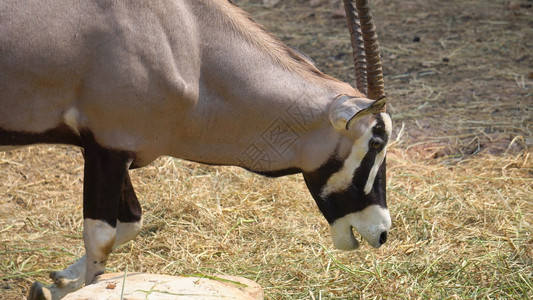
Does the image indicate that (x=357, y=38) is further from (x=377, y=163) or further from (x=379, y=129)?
(x=377, y=163)

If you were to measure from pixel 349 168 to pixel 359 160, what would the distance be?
0.24 ft

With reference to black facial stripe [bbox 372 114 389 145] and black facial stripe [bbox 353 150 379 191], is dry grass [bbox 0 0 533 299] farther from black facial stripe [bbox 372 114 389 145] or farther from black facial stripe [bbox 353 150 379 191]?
black facial stripe [bbox 372 114 389 145]

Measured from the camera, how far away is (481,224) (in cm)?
521

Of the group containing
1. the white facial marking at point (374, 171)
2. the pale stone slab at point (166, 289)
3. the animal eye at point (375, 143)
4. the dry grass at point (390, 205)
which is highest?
the animal eye at point (375, 143)

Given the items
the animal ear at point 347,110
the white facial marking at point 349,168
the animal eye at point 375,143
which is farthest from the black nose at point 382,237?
the animal ear at point 347,110

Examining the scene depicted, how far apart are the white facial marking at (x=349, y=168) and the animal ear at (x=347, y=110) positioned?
0.41 ft

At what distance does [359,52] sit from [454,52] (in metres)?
5.40

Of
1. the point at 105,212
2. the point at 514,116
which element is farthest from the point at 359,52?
the point at 514,116

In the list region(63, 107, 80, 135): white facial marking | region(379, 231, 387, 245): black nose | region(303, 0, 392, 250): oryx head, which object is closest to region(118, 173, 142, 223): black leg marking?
region(63, 107, 80, 135): white facial marking

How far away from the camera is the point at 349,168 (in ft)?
13.0

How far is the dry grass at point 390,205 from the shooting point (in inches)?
172

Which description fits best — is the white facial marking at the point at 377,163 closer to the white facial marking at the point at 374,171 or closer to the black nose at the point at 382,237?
the white facial marking at the point at 374,171

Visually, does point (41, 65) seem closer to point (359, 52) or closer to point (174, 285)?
point (174, 285)

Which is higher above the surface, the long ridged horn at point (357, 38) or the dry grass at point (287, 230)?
the long ridged horn at point (357, 38)
